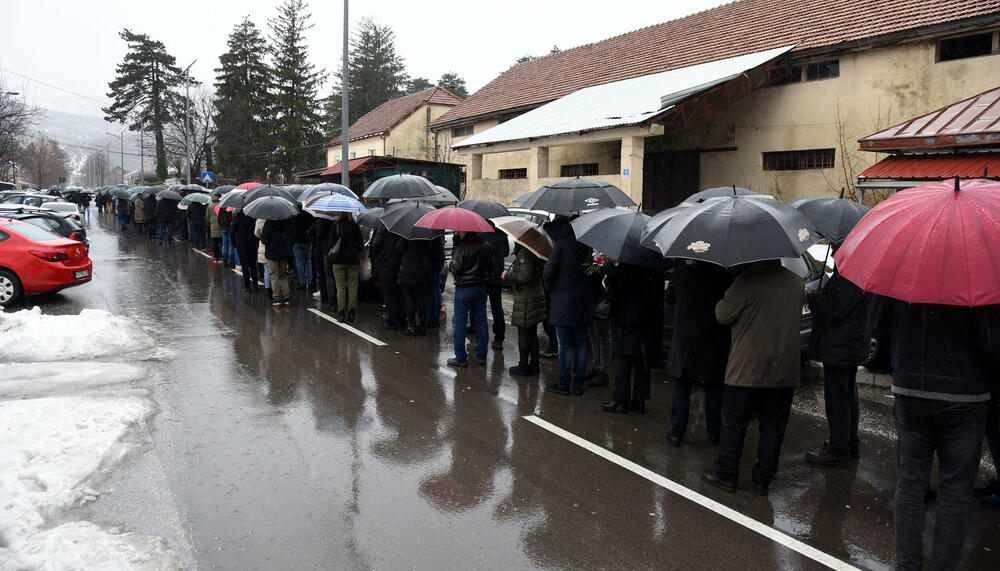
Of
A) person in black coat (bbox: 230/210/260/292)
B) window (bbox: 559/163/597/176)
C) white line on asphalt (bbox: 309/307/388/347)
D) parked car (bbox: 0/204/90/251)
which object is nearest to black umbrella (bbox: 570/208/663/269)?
white line on asphalt (bbox: 309/307/388/347)

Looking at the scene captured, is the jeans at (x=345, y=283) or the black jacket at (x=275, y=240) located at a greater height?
the black jacket at (x=275, y=240)

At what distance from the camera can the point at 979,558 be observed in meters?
4.08

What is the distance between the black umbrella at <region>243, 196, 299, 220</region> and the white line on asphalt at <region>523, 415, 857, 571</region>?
6.85 m

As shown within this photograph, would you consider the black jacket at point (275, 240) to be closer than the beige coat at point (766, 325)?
No

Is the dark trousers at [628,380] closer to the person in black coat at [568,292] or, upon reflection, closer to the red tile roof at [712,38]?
the person in black coat at [568,292]

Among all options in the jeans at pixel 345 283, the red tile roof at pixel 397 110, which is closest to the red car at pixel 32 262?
the jeans at pixel 345 283

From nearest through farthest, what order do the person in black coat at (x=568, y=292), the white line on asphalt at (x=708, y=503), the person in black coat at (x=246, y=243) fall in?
1. the white line on asphalt at (x=708, y=503)
2. the person in black coat at (x=568, y=292)
3. the person in black coat at (x=246, y=243)

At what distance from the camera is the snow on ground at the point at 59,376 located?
6.96m

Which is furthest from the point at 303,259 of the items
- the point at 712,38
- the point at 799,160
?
the point at 712,38

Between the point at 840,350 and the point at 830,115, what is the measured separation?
42.6 ft

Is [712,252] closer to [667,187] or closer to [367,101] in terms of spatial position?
[667,187]

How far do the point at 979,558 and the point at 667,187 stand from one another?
17069 millimetres

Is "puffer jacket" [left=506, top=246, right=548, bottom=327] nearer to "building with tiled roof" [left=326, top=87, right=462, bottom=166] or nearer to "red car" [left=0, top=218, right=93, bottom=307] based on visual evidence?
"red car" [left=0, top=218, right=93, bottom=307]

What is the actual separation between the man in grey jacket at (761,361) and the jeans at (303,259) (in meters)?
9.99
